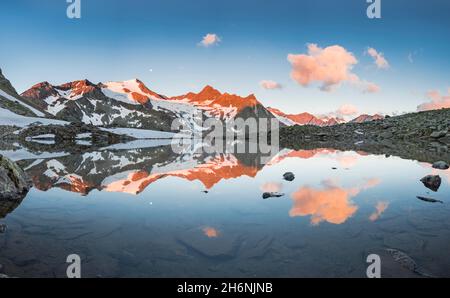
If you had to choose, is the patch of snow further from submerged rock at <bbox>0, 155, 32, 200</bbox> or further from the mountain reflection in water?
the mountain reflection in water

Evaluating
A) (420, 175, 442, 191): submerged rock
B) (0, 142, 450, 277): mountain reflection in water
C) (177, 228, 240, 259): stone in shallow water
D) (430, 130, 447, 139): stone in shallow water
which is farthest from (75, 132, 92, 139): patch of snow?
(177, 228, 240, 259): stone in shallow water

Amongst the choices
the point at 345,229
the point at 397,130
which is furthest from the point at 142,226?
the point at 397,130

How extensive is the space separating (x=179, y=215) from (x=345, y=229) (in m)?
5.20

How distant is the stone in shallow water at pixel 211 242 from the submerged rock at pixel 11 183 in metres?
8.73

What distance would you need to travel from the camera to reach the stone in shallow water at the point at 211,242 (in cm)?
742

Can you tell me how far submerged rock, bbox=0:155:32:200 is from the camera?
42.5 ft

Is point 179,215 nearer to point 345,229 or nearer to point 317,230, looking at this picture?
point 317,230

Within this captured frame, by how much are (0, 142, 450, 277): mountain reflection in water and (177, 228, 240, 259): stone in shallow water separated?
1.0 inches

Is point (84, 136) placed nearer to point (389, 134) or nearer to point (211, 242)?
point (389, 134)

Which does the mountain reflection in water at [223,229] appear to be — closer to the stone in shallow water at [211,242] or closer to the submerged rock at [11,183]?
the stone in shallow water at [211,242]

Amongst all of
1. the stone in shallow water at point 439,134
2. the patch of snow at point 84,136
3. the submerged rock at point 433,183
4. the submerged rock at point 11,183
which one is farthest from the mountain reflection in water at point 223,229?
the patch of snow at point 84,136

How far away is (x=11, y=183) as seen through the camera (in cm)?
1366

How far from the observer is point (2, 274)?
20.1 feet

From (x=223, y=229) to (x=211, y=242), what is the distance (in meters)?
1.12
